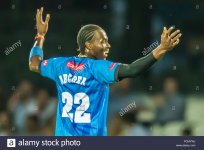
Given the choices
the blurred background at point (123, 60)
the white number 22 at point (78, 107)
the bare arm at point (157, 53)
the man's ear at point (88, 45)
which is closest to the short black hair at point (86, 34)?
the man's ear at point (88, 45)

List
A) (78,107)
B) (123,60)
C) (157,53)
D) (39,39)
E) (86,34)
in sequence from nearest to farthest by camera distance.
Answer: (157,53), (78,107), (86,34), (39,39), (123,60)

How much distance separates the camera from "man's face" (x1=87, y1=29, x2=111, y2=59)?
6129 mm

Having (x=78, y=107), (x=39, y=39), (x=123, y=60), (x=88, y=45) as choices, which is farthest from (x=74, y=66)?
(x=123, y=60)

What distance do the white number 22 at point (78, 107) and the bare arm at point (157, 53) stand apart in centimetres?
42

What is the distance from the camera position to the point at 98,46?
6.12m

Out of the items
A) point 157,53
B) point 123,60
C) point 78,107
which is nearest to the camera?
point 157,53

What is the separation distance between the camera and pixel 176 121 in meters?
9.76

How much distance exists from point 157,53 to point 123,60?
18.2ft

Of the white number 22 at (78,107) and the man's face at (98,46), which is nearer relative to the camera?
the white number 22 at (78,107)

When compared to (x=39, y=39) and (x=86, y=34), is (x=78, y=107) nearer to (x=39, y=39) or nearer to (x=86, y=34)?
(x=86, y=34)

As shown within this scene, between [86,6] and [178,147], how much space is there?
5197 mm

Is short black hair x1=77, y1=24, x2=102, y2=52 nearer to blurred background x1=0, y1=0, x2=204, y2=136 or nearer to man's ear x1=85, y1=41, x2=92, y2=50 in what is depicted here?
man's ear x1=85, y1=41, x2=92, y2=50

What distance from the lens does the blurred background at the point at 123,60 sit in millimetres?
9641

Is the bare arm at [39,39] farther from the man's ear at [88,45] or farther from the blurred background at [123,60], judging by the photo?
the blurred background at [123,60]
